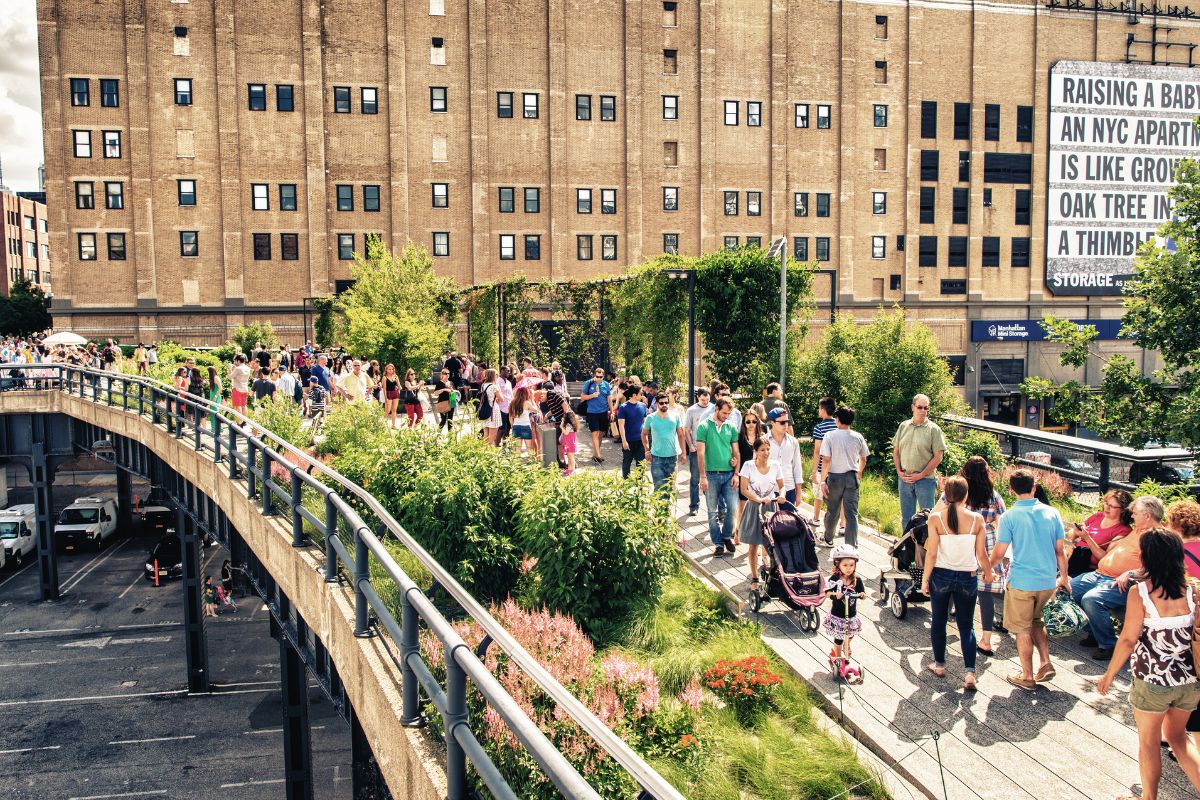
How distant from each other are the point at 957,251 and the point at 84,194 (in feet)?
167

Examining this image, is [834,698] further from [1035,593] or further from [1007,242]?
[1007,242]

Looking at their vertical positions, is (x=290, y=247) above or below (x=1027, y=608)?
above

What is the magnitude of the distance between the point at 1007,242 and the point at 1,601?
5630cm

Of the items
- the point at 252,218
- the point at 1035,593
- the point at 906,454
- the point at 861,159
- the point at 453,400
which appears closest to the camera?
the point at 1035,593

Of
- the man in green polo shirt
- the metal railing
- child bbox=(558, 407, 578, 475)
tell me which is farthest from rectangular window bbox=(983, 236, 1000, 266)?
the metal railing

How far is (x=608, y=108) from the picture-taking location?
5100cm

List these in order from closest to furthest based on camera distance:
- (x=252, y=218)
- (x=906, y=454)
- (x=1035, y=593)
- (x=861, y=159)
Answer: (x=1035, y=593), (x=906, y=454), (x=252, y=218), (x=861, y=159)

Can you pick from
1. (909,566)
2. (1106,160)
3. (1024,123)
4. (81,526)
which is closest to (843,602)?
(909,566)

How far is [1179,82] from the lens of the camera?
5694 cm

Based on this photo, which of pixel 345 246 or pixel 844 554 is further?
pixel 345 246

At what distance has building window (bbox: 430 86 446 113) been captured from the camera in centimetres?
4928

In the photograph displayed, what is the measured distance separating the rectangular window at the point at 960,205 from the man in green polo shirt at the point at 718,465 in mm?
49270

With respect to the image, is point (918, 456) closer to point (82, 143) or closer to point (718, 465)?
point (718, 465)

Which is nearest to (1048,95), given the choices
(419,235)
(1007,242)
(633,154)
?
(1007,242)
